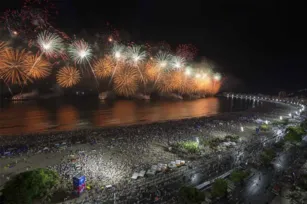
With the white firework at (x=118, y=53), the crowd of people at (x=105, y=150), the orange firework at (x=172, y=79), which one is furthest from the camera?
the orange firework at (x=172, y=79)

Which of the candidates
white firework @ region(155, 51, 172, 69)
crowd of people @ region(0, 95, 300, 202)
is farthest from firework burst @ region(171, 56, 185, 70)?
crowd of people @ region(0, 95, 300, 202)

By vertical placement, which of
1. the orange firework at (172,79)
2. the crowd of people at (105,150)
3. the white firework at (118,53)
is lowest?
the crowd of people at (105,150)

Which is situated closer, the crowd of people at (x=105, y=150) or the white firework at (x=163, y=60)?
the crowd of people at (x=105, y=150)

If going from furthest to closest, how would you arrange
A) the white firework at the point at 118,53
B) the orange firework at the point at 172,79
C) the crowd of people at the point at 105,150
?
the orange firework at the point at 172,79
the white firework at the point at 118,53
the crowd of people at the point at 105,150

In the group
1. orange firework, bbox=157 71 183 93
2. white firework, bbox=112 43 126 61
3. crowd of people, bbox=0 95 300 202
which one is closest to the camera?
crowd of people, bbox=0 95 300 202

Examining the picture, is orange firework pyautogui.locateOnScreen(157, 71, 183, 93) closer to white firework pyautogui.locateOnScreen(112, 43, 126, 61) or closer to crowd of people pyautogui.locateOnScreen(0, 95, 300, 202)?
white firework pyautogui.locateOnScreen(112, 43, 126, 61)

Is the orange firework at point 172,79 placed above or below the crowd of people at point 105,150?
above

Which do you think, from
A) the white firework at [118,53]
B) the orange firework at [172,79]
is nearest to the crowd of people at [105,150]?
the white firework at [118,53]

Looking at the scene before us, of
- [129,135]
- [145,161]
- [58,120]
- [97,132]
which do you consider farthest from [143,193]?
[58,120]

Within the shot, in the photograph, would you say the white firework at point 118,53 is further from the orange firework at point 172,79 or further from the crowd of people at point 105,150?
the crowd of people at point 105,150

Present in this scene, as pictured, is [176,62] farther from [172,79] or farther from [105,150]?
[105,150]
